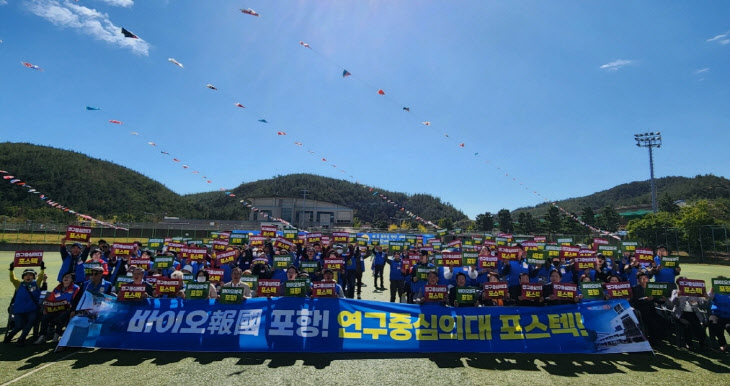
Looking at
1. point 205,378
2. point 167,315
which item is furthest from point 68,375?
point 205,378

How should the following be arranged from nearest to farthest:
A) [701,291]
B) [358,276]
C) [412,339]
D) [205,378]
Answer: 1. [205,378]
2. [412,339]
3. [701,291]
4. [358,276]

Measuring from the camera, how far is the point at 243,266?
1236 cm

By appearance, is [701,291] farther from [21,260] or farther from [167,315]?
[21,260]

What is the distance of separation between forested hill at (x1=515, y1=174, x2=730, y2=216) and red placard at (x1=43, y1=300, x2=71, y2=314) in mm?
93910

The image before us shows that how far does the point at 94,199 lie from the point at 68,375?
89943 mm

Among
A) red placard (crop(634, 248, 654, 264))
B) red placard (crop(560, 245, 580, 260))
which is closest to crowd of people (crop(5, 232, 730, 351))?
red placard (crop(634, 248, 654, 264))

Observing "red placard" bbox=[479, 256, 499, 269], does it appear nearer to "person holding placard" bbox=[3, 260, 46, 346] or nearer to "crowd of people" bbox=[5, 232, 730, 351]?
"crowd of people" bbox=[5, 232, 730, 351]

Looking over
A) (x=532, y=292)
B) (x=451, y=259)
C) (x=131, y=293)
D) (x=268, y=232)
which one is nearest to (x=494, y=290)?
(x=532, y=292)

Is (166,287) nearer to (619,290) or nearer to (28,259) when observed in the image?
(28,259)

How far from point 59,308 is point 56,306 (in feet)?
0.24

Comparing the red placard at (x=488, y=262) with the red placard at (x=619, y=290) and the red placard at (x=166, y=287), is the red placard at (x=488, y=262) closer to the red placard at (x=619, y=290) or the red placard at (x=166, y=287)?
the red placard at (x=619, y=290)

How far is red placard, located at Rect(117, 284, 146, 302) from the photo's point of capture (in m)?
7.48

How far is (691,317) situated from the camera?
7707mm

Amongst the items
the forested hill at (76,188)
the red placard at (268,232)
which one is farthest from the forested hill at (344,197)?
the red placard at (268,232)
